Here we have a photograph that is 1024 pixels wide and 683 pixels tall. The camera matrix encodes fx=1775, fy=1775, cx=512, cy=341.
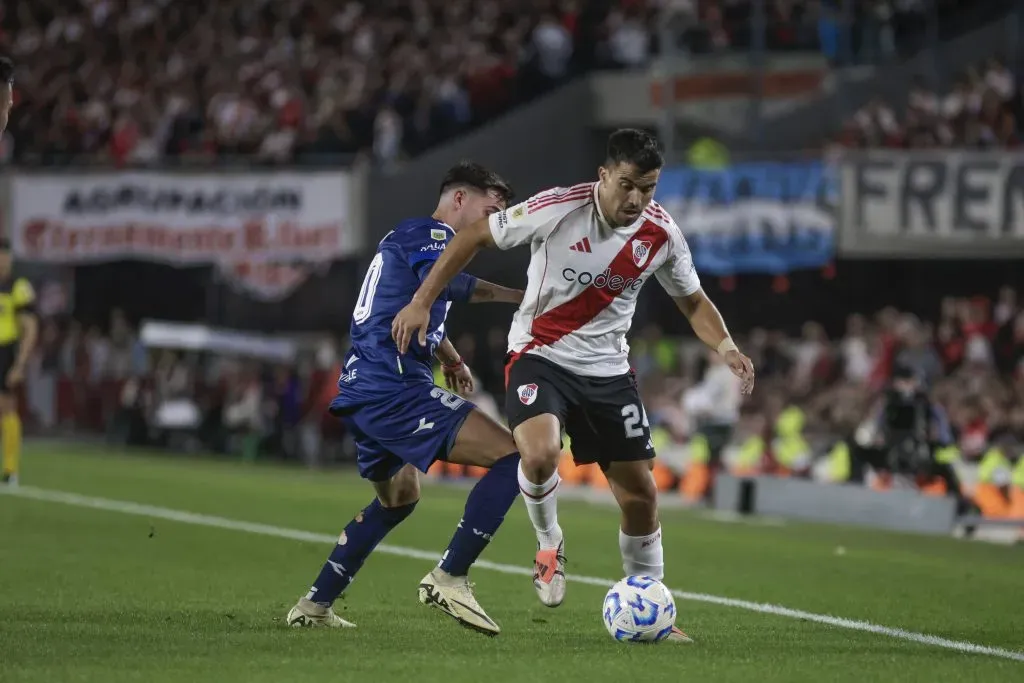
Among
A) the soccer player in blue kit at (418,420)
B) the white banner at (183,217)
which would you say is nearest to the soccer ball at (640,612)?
the soccer player in blue kit at (418,420)

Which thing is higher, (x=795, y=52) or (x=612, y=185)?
(x=795, y=52)

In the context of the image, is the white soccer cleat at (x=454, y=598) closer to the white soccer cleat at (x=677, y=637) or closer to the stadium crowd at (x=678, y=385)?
the white soccer cleat at (x=677, y=637)

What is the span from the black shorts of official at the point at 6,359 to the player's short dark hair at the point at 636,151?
34.5 ft

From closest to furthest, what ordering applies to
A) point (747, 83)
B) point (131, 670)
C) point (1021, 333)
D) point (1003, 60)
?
1. point (131, 670)
2. point (1021, 333)
3. point (1003, 60)
4. point (747, 83)

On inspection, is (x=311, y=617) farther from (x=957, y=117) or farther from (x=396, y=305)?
(x=957, y=117)

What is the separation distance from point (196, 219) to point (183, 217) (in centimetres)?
23

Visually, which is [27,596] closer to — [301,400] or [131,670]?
[131,670]

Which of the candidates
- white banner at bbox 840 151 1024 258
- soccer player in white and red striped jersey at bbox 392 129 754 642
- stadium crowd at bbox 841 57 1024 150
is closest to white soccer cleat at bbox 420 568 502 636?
soccer player in white and red striped jersey at bbox 392 129 754 642

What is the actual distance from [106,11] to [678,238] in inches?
1023

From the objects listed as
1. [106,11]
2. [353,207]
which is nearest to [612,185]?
[353,207]

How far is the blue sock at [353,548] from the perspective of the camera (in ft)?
27.0

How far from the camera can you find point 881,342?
21.2 m

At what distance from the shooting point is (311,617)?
8273mm

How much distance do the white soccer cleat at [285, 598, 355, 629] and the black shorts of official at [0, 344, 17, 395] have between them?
31.0 feet
